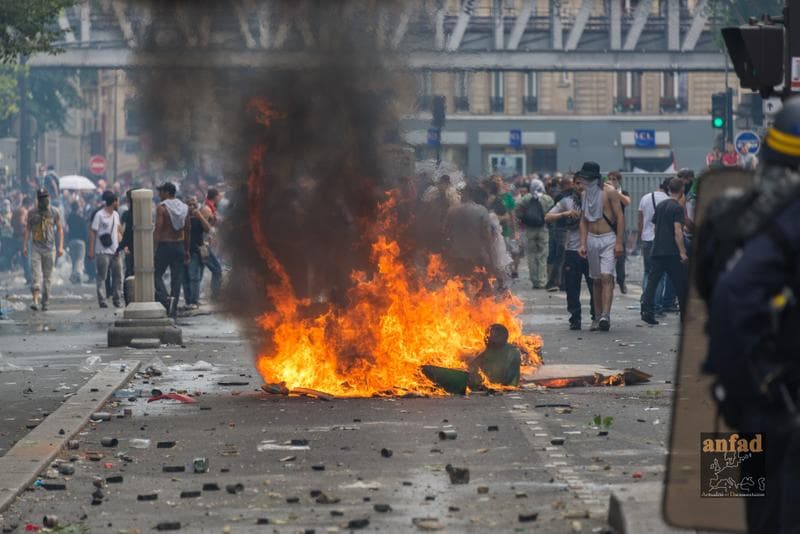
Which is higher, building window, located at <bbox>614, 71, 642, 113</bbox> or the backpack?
building window, located at <bbox>614, 71, 642, 113</bbox>

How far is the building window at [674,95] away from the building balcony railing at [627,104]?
35.3 inches

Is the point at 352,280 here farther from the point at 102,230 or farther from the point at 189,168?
the point at 102,230

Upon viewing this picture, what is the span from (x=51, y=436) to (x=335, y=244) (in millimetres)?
3206

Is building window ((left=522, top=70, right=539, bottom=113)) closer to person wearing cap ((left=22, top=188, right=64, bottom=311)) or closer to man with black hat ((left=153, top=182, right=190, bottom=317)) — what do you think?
person wearing cap ((left=22, top=188, right=64, bottom=311))

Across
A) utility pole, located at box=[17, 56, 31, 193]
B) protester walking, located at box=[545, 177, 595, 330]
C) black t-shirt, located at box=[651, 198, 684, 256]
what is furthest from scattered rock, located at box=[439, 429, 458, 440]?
utility pole, located at box=[17, 56, 31, 193]

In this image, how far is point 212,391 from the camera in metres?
13.0

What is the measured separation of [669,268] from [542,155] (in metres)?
48.3

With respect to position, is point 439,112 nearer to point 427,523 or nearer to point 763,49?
point 763,49

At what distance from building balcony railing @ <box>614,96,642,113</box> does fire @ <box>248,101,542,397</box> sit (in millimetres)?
55741

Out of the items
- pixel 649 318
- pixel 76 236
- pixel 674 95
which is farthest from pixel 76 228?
pixel 674 95

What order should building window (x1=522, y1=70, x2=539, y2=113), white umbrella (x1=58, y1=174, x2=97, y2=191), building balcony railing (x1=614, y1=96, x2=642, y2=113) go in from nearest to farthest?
1. white umbrella (x1=58, y1=174, x2=97, y2=191)
2. building window (x1=522, y1=70, x2=539, y2=113)
3. building balcony railing (x1=614, y1=96, x2=642, y2=113)

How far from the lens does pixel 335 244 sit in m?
12.9

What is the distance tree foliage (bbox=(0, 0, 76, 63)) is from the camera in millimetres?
23172

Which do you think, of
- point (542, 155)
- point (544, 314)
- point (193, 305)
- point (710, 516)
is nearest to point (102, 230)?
point (193, 305)
